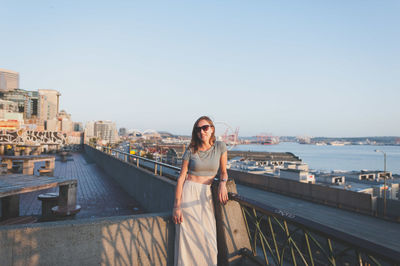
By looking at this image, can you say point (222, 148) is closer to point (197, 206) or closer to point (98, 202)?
point (197, 206)

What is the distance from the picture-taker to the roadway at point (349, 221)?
13.1 meters

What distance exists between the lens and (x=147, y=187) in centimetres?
720

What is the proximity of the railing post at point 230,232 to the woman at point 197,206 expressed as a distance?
0.60 ft

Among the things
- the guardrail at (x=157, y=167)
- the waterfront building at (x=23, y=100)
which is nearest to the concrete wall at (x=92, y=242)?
the guardrail at (x=157, y=167)

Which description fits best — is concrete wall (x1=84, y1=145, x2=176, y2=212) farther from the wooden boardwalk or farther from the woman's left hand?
the woman's left hand

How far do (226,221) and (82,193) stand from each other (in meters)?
7.71

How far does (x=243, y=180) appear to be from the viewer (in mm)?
28047

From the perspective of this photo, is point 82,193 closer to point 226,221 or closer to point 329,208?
point 226,221

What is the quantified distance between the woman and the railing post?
0.18 meters

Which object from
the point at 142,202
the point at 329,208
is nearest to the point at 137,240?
the point at 142,202

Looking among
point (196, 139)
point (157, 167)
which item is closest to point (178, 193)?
point (196, 139)

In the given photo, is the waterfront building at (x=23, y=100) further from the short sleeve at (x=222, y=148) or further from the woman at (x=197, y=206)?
the short sleeve at (x=222, y=148)

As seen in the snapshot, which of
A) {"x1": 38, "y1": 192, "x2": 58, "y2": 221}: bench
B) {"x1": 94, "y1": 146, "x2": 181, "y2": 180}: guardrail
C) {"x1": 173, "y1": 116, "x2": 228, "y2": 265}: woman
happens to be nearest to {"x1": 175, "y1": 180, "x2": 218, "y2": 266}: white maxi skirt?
{"x1": 173, "y1": 116, "x2": 228, "y2": 265}: woman

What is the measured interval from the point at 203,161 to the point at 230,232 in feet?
3.33
